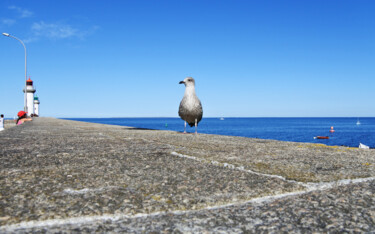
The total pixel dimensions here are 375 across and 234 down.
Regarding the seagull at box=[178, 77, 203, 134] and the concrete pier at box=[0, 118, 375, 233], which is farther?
the seagull at box=[178, 77, 203, 134]

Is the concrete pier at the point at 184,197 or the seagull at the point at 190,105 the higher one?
the seagull at the point at 190,105

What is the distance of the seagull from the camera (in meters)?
9.69

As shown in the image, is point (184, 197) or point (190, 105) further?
point (190, 105)

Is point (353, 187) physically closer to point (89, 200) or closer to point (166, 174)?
point (166, 174)

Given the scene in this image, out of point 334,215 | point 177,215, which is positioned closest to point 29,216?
point 177,215

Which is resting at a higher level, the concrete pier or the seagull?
the seagull

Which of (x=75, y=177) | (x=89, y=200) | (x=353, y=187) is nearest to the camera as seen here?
(x=89, y=200)

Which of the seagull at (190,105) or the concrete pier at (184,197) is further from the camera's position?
the seagull at (190,105)

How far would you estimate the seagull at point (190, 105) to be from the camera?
9.69 metres

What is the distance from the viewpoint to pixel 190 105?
966 centimetres

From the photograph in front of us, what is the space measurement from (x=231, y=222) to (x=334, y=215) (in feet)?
1.81

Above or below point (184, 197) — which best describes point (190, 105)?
above

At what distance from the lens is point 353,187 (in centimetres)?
203

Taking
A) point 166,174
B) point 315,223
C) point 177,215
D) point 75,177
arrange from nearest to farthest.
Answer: point 315,223 < point 177,215 < point 75,177 < point 166,174
